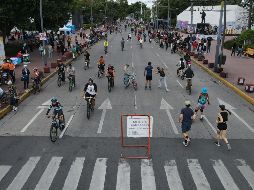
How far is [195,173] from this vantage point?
11.9 metres

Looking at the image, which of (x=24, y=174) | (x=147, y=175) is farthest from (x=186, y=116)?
(x=24, y=174)

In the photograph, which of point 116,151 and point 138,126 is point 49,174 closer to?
point 116,151

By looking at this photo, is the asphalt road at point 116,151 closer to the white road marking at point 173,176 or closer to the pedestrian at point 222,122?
the white road marking at point 173,176

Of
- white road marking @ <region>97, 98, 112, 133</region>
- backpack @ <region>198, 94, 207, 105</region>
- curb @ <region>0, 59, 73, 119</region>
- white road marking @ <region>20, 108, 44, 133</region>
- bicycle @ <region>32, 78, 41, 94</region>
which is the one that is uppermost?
backpack @ <region>198, 94, 207, 105</region>

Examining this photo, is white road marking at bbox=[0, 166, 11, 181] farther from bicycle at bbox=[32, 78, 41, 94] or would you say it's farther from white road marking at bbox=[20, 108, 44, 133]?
bicycle at bbox=[32, 78, 41, 94]

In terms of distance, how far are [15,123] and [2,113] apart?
4.62 feet

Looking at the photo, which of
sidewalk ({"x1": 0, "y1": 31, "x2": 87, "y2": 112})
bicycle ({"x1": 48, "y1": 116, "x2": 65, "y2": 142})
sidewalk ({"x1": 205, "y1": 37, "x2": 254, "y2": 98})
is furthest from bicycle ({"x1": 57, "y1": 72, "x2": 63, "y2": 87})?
sidewalk ({"x1": 205, "y1": 37, "x2": 254, "y2": 98})

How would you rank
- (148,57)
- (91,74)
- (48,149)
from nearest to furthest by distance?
(48,149) < (91,74) < (148,57)

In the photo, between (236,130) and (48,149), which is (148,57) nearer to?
(236,130)

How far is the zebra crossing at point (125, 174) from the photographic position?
1105cm

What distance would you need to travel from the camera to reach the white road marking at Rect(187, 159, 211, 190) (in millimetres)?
11045

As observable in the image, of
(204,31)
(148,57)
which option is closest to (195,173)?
(148,57)

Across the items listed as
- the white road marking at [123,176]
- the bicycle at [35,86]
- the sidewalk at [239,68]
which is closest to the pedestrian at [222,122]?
the white road marking at [123,176]

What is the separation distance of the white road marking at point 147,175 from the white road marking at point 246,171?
2.89 meters
